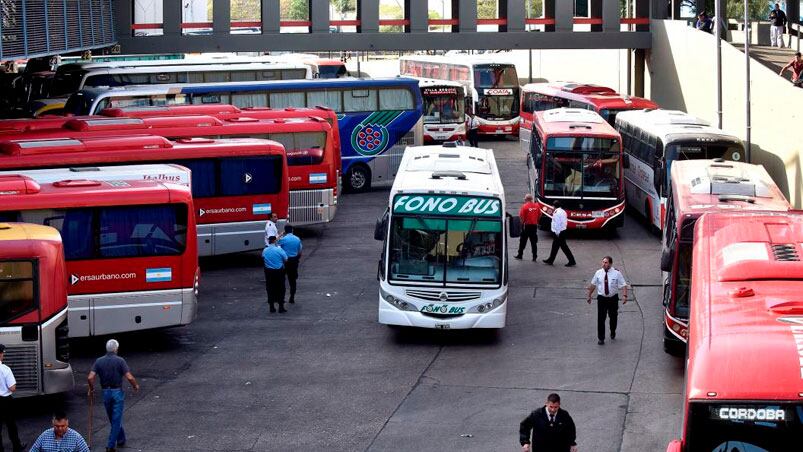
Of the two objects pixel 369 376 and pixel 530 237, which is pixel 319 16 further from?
pixel 369 376

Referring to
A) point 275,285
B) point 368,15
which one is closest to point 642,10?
point 368,15

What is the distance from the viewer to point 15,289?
707 inches

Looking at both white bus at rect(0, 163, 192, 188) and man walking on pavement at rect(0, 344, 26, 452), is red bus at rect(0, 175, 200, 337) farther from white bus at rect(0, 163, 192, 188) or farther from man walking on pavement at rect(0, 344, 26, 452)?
man walking on pavement at rect(0, 344, 26, 452)

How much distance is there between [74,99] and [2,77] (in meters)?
18.5

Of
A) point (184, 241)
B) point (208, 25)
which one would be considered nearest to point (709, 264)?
point (184, 241)

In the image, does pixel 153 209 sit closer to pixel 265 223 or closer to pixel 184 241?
pixel 184 241

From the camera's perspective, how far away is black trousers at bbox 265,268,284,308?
966 inches

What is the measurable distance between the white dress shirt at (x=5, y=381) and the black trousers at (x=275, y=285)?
8.58 meters

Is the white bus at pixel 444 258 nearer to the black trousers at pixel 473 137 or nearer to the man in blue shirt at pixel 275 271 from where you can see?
the man in blue shirt at pixel 275 271

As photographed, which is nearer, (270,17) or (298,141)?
(298,141)

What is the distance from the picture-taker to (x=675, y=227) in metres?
21.6

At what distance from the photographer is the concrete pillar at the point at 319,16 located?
49.9 m

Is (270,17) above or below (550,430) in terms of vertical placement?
above

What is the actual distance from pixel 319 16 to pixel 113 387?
34831 mm
